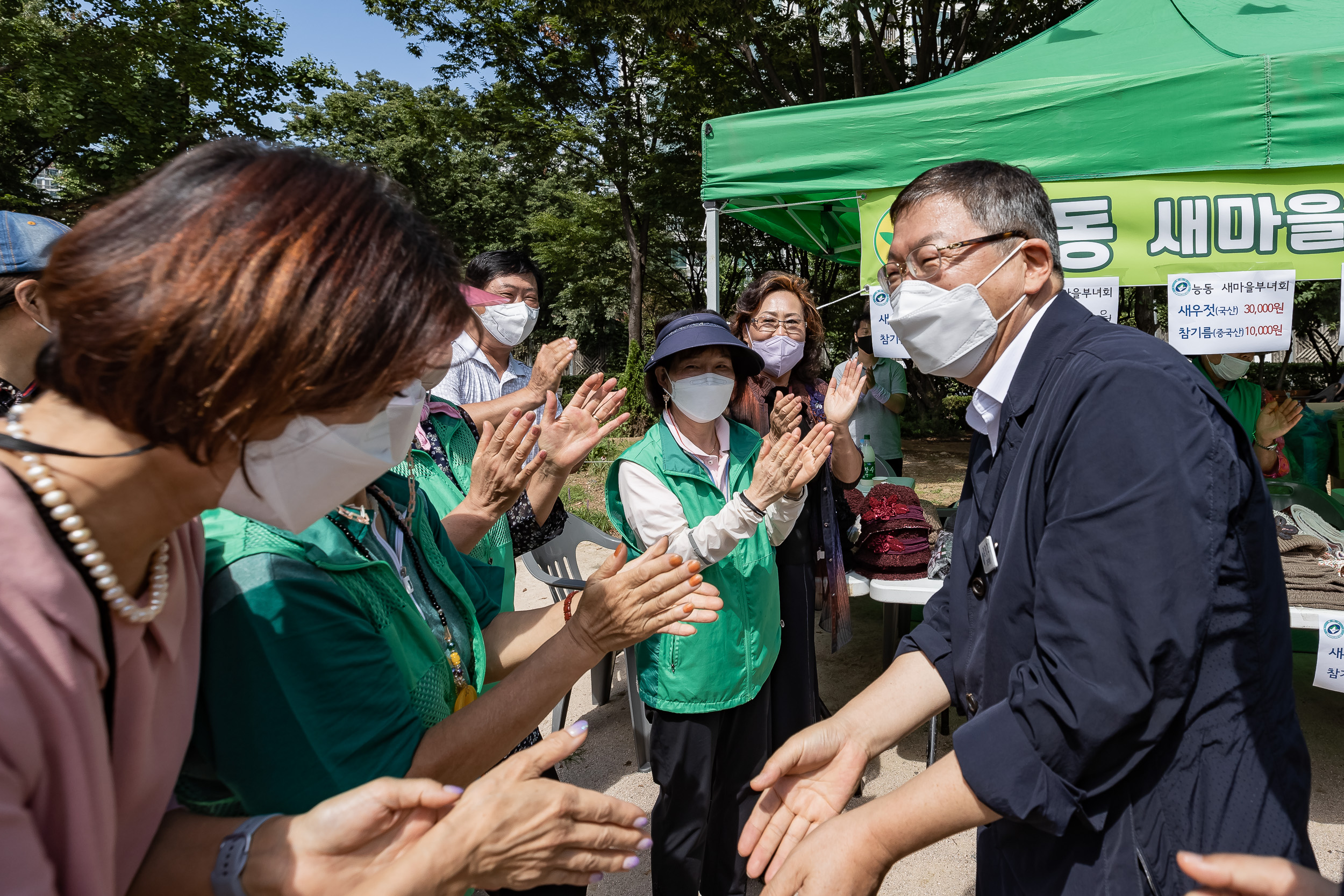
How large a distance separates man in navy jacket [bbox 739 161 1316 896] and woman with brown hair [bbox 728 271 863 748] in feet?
5.06

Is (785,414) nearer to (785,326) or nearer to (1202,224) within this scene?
(785,326)

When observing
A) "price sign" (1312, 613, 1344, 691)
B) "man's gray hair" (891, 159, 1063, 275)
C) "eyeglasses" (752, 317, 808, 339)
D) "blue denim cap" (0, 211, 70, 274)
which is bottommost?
"price sign" (1312, 613, 1344, 691)

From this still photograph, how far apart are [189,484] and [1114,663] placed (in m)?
1.32

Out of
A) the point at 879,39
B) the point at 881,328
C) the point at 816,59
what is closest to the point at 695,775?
the point at 881,328

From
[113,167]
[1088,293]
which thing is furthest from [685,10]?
[113,167]

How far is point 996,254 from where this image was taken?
169cm

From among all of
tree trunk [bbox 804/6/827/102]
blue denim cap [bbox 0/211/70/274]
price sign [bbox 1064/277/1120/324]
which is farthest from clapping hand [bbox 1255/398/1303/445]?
tree trunk [bbox 804/6/827/102]

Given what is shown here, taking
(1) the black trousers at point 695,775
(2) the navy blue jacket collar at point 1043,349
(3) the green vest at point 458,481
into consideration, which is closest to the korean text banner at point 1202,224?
(2) the navy blue jacket collar at point 1043,349

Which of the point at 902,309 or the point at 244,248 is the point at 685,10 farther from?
the point at 244,248

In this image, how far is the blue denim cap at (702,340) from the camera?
109 inches

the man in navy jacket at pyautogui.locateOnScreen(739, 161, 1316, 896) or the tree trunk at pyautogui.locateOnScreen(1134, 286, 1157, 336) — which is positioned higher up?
the tree trunk at pyautogui.locateOnScreen(1134, 286, 1157, 336)

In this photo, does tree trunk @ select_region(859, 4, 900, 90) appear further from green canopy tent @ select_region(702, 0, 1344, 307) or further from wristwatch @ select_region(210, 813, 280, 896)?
wristwatch @ select_region(210, 813, 280, 896)

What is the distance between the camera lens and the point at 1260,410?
4.73m

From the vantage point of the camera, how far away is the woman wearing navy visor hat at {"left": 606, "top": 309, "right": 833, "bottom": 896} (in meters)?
2.53
